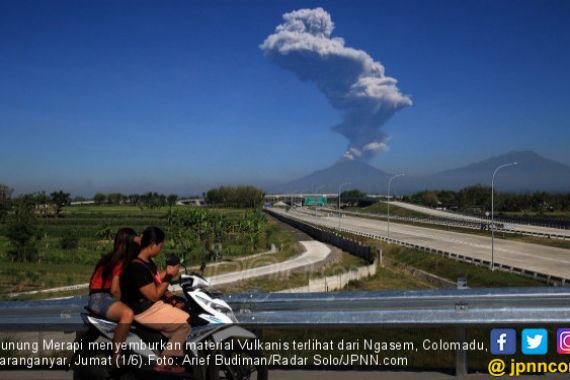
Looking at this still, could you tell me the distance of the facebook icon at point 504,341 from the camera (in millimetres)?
5734

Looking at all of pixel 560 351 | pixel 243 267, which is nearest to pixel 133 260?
pixel 560 351

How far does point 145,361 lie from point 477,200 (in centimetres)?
13623

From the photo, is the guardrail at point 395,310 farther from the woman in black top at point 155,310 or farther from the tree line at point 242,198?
the tree line at point 242,198

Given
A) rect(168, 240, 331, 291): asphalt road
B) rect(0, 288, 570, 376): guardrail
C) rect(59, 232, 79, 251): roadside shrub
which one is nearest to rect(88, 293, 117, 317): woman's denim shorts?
rect(0, 288, 570, 376): guardrail

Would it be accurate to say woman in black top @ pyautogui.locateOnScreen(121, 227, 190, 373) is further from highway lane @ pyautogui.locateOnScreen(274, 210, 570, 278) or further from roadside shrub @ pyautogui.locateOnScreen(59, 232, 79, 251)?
roadside shrub @ pyautogui.locateOnScreen(59, 232, 79, 251)

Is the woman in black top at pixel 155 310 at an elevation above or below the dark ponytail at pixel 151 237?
below

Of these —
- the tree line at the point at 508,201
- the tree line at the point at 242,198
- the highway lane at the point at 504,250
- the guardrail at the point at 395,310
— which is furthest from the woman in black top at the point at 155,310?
the tree line at the point at 242,198

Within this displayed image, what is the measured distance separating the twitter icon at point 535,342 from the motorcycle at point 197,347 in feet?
9.39

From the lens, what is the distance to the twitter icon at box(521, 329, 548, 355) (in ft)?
18.9

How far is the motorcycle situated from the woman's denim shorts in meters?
0.07

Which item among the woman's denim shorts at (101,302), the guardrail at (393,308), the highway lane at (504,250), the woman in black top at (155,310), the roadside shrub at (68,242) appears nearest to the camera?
the woman in black top at (155,310)

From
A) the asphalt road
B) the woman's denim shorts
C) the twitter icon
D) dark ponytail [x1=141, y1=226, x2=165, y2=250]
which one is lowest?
the asphalt road

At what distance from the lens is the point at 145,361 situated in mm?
5078

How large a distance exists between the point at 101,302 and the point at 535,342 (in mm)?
4550
